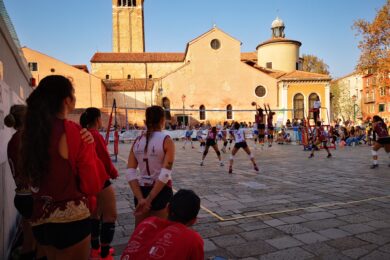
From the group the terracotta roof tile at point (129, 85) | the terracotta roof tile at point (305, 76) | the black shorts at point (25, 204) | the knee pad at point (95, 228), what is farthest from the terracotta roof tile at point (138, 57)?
A: the black shorts at point (25, 204)

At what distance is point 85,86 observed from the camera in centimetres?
4553

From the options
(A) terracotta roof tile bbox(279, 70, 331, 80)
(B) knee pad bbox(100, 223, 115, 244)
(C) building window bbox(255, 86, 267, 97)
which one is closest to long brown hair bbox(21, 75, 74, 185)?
(B) knee pad bbox(100, 223, 115, 244)

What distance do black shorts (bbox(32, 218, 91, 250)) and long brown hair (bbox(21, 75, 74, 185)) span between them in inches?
13.1

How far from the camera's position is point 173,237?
2041mm

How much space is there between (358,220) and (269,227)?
155 cm

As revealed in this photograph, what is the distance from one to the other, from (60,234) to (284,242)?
3.15 meters

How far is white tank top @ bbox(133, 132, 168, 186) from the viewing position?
3.38m

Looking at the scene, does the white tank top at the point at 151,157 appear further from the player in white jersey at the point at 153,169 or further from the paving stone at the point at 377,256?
the paving stone at the point at 377,256

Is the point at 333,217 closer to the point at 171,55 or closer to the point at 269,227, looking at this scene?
the point at 269,227

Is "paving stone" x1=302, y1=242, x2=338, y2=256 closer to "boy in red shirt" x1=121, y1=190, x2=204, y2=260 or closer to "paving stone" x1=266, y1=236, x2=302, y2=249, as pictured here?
"paving stone" x1=266, y1=236, x2=302, y2=249

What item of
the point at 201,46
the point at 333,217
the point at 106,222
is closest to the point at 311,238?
the point at 333,217

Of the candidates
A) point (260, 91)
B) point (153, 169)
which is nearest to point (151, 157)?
point (153, 169)

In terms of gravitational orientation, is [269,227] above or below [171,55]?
below

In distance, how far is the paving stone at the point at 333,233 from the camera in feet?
15.2
